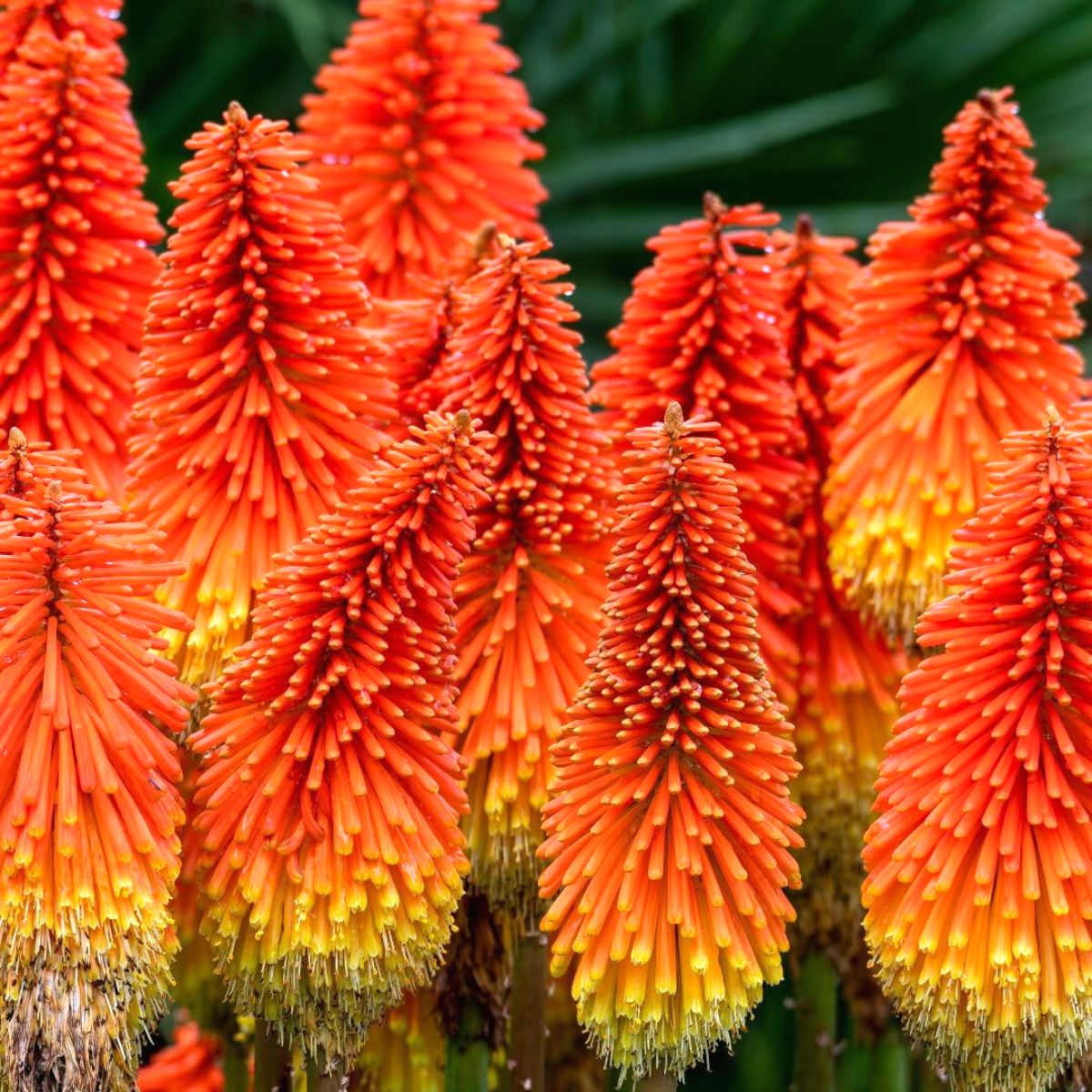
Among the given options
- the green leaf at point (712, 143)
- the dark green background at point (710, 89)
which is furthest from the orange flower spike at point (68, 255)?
the green leaf at point (712, 143)

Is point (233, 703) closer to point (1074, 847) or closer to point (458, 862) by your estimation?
point (458, 862)

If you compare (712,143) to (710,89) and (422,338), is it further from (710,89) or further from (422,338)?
(422,338)

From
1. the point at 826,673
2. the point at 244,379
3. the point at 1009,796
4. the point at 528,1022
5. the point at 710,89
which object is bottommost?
the point at 528,1022

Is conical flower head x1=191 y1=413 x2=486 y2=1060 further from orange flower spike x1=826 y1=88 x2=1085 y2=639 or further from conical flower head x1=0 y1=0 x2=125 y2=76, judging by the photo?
conical flower head x1=0 y1=0 x2=125 y2=76

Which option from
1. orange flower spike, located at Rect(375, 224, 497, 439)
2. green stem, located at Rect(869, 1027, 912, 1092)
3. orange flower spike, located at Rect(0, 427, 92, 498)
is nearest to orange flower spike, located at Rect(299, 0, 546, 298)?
orange flower spike, located at Rect(375, 224, 497, 439)

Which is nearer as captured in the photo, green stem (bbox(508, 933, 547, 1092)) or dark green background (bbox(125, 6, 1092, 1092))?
green stem (bbox(508, 933, 547, 1092))

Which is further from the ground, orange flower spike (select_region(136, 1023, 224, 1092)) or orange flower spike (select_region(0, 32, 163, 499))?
orange flower spike (select_region(0, 32, 163, 499))

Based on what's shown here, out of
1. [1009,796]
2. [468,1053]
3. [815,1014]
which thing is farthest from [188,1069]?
[1009,796]
